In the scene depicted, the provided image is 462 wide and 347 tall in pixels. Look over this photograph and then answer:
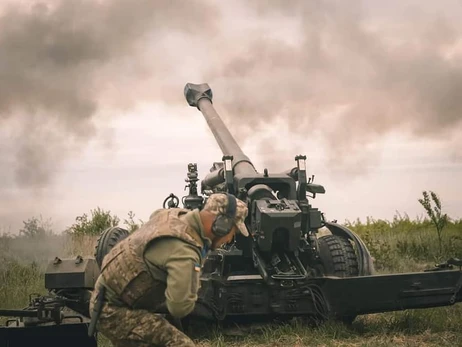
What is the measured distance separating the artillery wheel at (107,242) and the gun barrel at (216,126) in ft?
5.05

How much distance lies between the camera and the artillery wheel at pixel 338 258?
944 centimetres

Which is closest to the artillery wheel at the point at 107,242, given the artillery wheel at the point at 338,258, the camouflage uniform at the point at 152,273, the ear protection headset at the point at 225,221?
the artillery wheel at the point at 338,258

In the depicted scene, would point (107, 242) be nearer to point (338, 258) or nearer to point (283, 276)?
point (283, 276)

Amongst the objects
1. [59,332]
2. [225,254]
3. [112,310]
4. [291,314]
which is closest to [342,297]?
[291,314]

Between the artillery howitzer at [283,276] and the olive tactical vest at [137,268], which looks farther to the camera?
the artillery howitzer at [283,276]

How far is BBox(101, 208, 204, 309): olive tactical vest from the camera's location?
17.1ft

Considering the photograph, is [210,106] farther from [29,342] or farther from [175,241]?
[175,241]

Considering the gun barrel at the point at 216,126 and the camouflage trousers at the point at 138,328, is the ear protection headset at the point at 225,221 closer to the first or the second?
the camouflage trousers at the point at 138,328

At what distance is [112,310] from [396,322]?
4511 mm

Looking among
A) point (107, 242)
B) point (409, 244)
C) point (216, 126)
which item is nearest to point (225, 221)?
point (107, 242)

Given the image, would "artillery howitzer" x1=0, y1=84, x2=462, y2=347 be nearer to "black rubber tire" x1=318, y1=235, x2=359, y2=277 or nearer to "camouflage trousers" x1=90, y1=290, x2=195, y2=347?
"black rubber tire" x1=318, y1=235, x2=359, y2=277

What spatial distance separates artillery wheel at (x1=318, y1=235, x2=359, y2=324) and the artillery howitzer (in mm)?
11

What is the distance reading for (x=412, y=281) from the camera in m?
8.53

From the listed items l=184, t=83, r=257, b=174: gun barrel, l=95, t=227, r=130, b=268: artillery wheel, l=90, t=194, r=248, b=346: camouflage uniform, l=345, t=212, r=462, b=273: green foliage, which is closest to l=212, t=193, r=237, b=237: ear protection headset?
l=90, t=194, r=248, b=346: camouflage uniform
